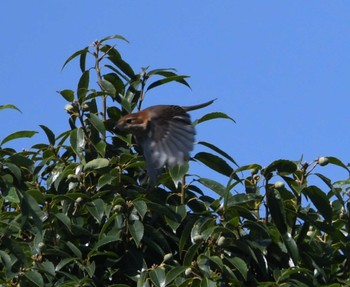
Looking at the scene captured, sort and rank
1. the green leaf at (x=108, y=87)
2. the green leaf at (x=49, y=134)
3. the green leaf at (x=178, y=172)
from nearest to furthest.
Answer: the green leaf at (x=178, y=172) → the green leaf at (x=49, y=134) → the green leaf at (x=108, y=87)

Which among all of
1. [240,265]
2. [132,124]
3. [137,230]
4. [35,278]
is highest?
[132,124]

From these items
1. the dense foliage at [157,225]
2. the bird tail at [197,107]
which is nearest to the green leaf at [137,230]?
the dense foliage at [157,225]

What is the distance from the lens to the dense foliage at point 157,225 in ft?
15.4

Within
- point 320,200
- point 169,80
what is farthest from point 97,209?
point 169,80

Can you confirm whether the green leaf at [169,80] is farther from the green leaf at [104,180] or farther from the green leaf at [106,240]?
the green leaf at [106,240]

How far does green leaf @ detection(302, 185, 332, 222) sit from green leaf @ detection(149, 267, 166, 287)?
78 centimetres

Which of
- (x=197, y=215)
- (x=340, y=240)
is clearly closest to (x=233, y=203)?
(x=197, y=215)

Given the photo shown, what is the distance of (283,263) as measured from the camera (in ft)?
16.3

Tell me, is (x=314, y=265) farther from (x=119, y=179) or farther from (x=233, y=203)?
(x=119, y=179)

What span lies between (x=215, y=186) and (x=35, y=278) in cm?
100

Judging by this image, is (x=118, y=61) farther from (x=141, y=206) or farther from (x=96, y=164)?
(x=141, y=206)

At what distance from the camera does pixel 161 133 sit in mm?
5848

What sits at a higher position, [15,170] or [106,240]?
[15,170]

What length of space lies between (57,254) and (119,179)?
484 millimetres
